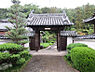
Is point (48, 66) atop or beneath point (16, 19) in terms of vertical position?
beneath

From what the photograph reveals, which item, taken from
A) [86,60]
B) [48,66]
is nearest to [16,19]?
[48,66]

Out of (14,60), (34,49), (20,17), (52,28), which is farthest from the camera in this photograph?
(34,49)

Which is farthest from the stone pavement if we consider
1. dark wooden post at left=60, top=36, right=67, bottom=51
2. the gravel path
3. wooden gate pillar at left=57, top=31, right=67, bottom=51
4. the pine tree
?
dark wooden post at left=60, top=36, right=67, bottom=51

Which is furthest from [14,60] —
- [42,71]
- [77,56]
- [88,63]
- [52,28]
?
[52,28]

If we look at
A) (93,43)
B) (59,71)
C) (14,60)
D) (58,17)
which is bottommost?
(59,71)

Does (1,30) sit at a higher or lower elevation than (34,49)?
higher

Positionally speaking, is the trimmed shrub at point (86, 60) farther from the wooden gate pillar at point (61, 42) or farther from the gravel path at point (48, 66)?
the wooden gate pillar at point (61, 42)

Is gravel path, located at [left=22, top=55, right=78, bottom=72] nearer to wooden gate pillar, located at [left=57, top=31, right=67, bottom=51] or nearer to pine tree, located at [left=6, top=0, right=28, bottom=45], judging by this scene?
pine tree, located at [left=6, top=0, right=28, bottom=45]

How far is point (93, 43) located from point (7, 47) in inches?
278

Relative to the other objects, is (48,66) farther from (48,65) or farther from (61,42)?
(61,42)

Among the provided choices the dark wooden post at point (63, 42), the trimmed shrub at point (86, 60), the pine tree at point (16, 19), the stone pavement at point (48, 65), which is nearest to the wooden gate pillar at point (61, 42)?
the dark wooden post at point (63, 42)

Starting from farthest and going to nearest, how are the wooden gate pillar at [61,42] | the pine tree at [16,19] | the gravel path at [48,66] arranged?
the wooden gate pillar at [61,42]
the pine tree at [16,19]
the gravel path at [48,66]

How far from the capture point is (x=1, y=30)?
12969mm

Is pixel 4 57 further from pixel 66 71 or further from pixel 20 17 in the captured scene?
pixel 66 71
